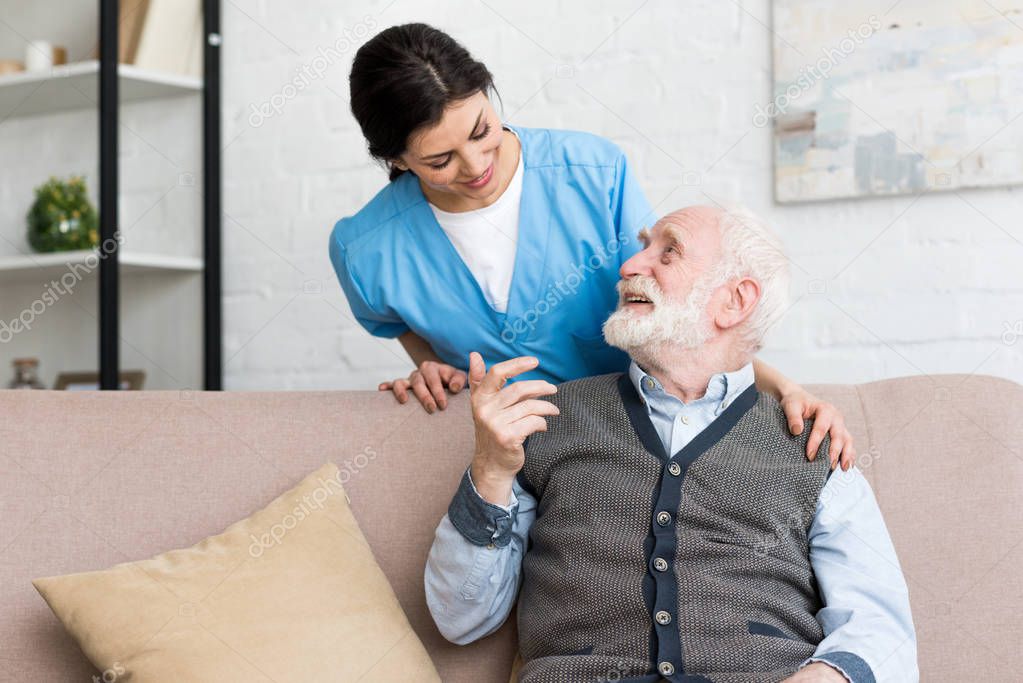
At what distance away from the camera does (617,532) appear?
58.4 inches

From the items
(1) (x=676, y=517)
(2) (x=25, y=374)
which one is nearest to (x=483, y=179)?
(1) (x=676, y=517)

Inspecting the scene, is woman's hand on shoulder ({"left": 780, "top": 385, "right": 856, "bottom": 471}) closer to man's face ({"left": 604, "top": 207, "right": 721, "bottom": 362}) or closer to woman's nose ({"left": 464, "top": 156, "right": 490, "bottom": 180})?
man's face ({"left": 604, "top": 207, "right": 721, "bottom": 362})

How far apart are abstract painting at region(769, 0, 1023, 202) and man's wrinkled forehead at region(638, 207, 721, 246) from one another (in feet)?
2.28

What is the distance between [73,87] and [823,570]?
2.35 metres

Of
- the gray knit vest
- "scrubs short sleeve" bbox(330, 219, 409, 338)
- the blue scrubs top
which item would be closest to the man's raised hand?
the gray knit vest

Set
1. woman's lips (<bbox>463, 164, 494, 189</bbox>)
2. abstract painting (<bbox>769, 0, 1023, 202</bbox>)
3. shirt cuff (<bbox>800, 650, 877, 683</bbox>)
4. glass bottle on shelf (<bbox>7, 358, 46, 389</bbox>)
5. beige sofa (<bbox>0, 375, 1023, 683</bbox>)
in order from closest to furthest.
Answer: shirt cuff (<bbox>800, 650, 877, 683</bbox>) < beige sofa (<bbox>0, 375, 1023, 683</bbox>) < woman's lips (<bbox>463, 164, 494, 189</bbox>) < abstract painting (<bbox>769, 0, 1023, 202</bbox>) < glass bottle on shelf (<bbox>7, 358, 46, 389</bbox>)

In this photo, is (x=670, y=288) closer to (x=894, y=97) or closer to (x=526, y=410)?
(x=526, y=410)

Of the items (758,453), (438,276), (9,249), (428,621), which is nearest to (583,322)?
(438,276)

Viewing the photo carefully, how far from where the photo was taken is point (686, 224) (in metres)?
1.67

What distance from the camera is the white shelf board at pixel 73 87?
2.79 meters

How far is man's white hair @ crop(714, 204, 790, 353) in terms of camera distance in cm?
165

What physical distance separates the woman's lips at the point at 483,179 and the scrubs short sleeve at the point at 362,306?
1.03ft

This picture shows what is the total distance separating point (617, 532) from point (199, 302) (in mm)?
1789

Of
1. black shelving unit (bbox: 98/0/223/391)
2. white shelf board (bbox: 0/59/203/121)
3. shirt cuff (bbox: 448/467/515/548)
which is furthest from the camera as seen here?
white shelf board (bbox: 0/59/203/121)
